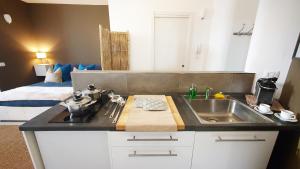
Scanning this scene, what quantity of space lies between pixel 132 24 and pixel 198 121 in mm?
2470

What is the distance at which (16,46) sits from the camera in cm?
369

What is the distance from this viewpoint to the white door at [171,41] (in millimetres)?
2768

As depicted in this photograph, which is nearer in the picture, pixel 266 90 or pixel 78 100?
pixel 78 100

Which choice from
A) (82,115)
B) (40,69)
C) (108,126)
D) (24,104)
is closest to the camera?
(108,126)

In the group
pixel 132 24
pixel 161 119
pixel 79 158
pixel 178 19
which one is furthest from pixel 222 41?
pixel 79 158

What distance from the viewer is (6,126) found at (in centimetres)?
225

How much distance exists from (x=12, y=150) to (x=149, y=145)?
2078mm

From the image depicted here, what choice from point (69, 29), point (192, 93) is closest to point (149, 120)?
point (192, 93)

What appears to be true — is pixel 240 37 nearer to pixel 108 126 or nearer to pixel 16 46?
pixel 108 126

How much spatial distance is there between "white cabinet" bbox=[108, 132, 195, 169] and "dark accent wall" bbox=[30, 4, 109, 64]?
153 inches

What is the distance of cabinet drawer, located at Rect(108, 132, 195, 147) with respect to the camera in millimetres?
858

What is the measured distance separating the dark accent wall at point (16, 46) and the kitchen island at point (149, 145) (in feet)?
12.9

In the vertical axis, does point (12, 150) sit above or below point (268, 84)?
below

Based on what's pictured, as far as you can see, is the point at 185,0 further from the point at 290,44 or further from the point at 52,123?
the point at 52,123
